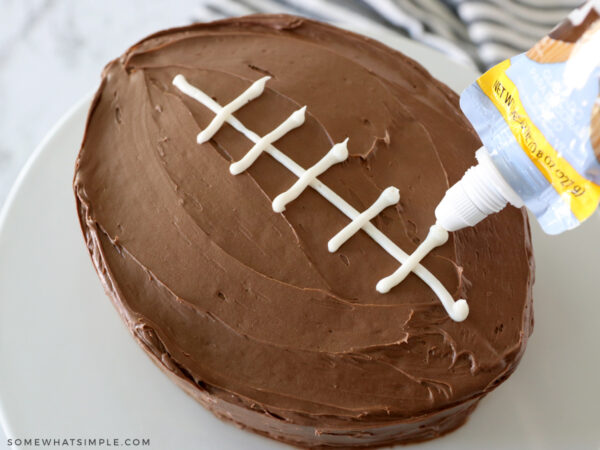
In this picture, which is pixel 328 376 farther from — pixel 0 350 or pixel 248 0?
pixel 248 0

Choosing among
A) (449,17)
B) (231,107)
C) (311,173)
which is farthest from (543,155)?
(449,17)

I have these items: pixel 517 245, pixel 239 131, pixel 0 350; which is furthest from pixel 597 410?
pixel 0 350

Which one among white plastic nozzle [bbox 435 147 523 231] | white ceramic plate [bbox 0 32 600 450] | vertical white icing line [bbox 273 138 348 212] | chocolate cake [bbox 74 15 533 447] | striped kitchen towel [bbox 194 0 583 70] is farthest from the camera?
striped kitchen towel [bbox 194 0 583 70]

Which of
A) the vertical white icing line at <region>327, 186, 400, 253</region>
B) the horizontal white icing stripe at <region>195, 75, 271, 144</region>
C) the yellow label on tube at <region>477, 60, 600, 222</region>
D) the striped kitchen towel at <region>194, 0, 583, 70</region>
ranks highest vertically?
the striped kitchen towel at <region>194, 0, 583, 70</region>

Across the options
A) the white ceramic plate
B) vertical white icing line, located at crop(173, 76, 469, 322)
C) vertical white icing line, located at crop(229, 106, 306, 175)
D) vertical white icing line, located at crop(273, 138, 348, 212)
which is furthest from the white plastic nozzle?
the white ceramic plate

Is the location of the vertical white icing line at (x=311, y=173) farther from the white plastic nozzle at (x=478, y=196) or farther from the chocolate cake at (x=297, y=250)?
the white plastic nozzle at (x=478, y=196)

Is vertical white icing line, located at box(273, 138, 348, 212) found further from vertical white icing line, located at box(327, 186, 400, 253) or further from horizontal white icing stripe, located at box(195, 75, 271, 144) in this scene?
horizontal white icing stripe, located at box(195, 75, 271, 144)

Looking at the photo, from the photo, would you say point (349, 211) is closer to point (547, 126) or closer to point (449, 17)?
point (547, 126)
